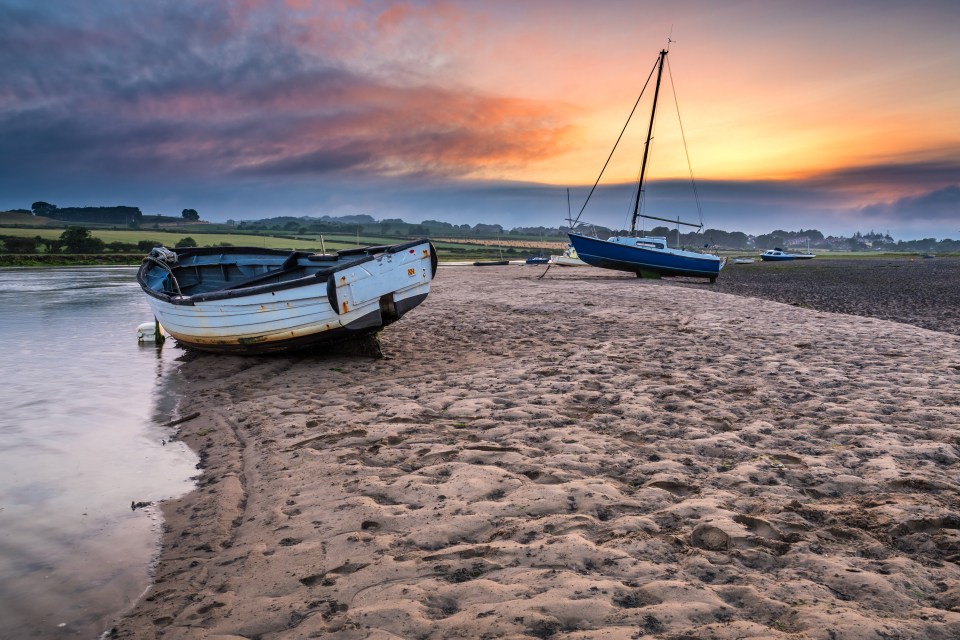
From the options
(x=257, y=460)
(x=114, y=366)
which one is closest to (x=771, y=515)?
(x=257, y=460)

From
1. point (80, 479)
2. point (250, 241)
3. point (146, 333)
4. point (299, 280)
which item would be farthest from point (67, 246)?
point (80, 479)

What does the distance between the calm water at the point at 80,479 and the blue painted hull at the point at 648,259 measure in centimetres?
2407

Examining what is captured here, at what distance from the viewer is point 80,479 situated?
6062 mm

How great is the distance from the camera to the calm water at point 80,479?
3840 millimetres

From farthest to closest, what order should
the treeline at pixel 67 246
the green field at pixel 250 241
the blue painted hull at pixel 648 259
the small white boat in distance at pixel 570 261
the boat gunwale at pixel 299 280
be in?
the green field at pixel 250 241
the treeline at pixel 67 246
the small white boat in distance at pixel 570 261
the blue painted hull at pixel 648 259
the boat gunwale at pixel 299 280

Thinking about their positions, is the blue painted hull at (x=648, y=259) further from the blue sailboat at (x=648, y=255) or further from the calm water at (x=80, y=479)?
the calm water at (x=80, y=479)

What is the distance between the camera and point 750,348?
9.98 m

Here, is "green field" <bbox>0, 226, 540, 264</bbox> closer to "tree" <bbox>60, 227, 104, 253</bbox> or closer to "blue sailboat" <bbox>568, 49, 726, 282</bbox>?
"tree" <bbox>60, 227, 104, 253</bbox>

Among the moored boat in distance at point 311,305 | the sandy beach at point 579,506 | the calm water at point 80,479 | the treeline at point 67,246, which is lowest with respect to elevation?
the calm water at point 80,479

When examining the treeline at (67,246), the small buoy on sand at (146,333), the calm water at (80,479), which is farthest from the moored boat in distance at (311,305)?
the treeline at (67,246)

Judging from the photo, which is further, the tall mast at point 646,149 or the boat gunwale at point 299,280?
the tall mast at point 646,149

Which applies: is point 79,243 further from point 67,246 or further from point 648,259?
point 648,259

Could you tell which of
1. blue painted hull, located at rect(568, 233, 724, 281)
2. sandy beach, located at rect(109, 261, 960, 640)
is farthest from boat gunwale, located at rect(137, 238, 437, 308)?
blue painted hull, located at rect(568, 233, 724, 281)

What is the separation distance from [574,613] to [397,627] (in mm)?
937
